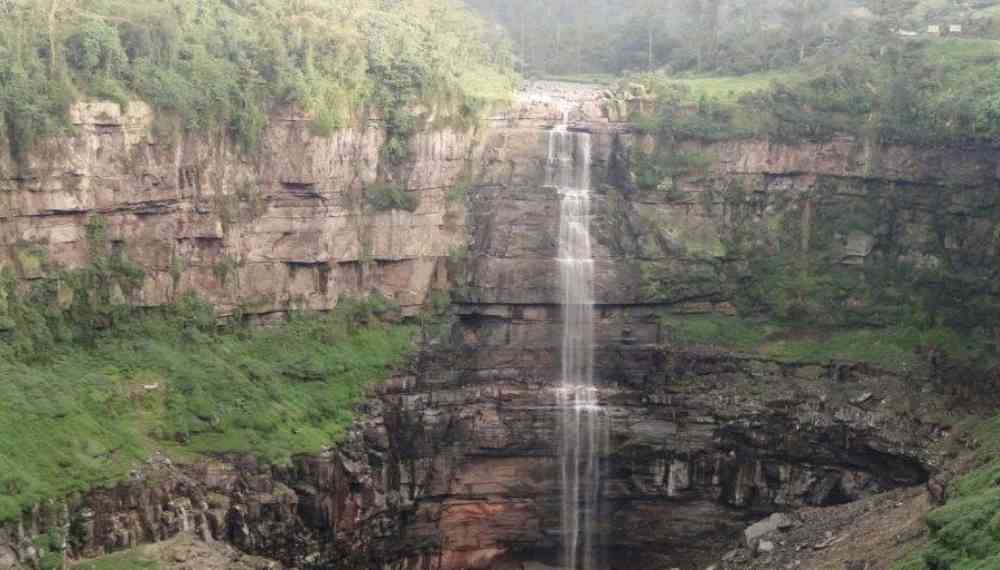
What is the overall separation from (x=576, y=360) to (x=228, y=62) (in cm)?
1586

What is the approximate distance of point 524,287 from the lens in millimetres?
43156

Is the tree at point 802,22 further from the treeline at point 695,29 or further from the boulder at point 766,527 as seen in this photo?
the boulder at point 766,527

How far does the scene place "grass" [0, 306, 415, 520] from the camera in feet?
102

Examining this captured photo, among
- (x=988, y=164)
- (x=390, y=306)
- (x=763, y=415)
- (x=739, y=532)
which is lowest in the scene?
(x=739, y=532)

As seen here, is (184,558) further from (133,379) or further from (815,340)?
(815,340)

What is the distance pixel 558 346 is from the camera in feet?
142

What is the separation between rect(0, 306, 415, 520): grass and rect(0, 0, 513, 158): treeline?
663 cm

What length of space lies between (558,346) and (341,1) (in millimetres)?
15545

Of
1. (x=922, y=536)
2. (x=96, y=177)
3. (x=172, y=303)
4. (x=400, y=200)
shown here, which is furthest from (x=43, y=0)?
(x=922, y=536)

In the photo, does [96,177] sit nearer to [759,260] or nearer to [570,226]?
[570,226]

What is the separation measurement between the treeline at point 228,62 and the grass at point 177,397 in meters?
6.63

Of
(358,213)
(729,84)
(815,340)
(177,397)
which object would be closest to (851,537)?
(815,340)

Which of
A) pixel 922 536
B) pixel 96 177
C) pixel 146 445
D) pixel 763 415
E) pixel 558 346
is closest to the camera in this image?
pixel 922 536

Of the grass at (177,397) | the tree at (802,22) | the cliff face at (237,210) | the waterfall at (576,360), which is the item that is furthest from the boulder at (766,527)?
the tree at (802,22)
